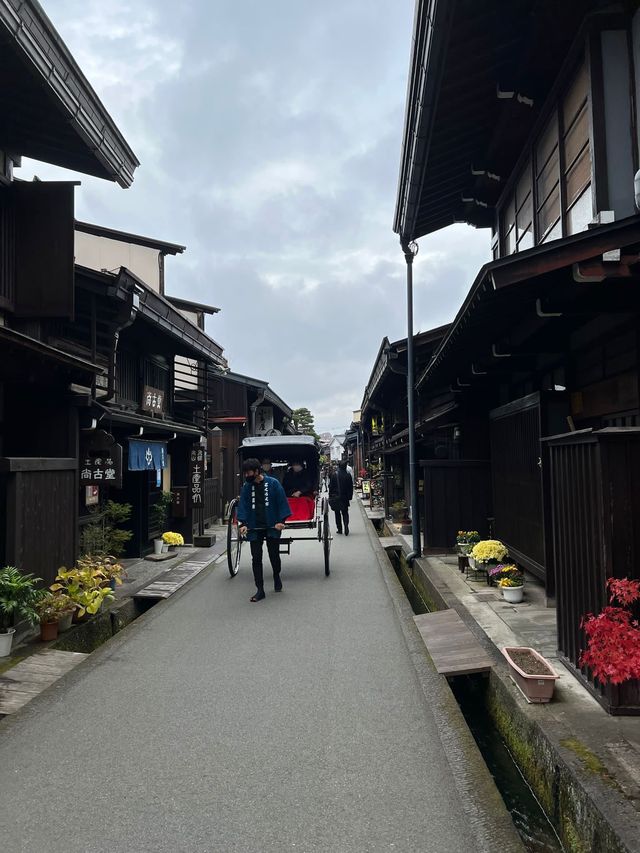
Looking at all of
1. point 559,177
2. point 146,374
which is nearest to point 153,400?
point 146,374

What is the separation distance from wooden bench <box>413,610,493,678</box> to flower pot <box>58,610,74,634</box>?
4226 millimetres

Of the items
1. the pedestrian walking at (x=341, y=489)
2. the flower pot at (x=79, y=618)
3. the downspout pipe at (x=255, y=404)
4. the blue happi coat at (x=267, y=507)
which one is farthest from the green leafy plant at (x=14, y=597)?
the downspout pipe at (x=255, y=404)

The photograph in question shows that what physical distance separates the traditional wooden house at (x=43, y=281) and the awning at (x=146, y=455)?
3224 millimetres

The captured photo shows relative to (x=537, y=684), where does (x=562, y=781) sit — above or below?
below

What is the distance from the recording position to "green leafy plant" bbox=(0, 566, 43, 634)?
249 inches

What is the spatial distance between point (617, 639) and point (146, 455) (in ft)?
36.0

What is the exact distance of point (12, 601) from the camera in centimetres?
631

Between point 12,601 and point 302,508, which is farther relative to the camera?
point 302,508

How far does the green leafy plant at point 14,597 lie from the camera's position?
632 centimetres

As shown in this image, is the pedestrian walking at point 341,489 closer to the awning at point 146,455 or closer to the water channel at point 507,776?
the awning at point 146,455

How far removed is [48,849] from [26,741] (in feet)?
5.09

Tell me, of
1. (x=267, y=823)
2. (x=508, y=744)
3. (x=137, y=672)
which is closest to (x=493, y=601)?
(x=508, y=744)

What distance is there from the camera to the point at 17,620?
6.83m

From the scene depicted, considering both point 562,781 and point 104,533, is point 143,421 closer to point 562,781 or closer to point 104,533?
point 104,533
